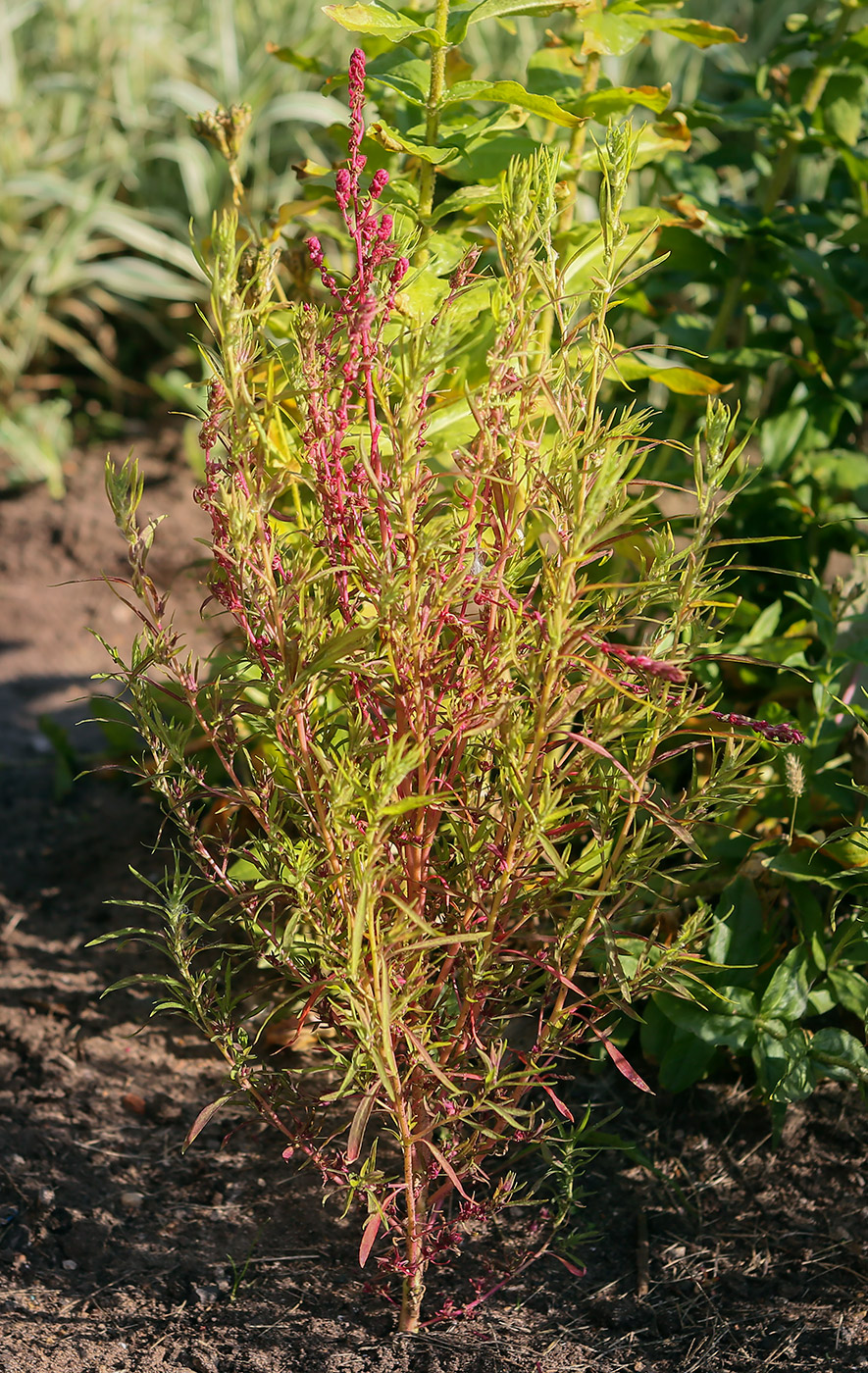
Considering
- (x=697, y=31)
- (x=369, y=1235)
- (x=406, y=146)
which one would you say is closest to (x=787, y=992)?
(x=369, y=1235)

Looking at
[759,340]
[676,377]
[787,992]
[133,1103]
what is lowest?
[133,1103]

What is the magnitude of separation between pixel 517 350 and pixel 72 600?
2587 millimetres

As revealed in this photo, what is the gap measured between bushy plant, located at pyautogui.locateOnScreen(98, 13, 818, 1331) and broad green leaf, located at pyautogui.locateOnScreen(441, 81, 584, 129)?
0.07 meters

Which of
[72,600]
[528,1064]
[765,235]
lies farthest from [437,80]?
[72,600]

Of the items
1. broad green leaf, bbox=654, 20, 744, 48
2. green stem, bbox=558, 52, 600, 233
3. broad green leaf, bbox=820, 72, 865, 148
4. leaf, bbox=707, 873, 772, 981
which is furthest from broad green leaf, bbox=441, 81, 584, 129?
leaf, bbox=707, 873, 772, 981

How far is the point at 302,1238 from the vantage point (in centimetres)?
142

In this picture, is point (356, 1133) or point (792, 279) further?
point (792, 279)

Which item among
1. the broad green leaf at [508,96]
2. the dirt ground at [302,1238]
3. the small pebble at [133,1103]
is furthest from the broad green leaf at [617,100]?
the small pebble at [133,1103]

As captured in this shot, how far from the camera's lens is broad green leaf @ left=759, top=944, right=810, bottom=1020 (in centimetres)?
140

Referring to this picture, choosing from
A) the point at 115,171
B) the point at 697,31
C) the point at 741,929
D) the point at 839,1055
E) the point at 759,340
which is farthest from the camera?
the point at 115,171

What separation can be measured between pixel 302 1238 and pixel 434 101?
134cm

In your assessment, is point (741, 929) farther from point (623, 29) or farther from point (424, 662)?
point (623, 29)

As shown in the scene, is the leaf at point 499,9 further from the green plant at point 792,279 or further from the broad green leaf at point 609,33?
the green plant at point 792,279

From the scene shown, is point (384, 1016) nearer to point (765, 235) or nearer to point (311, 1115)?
point (311, 1115)
